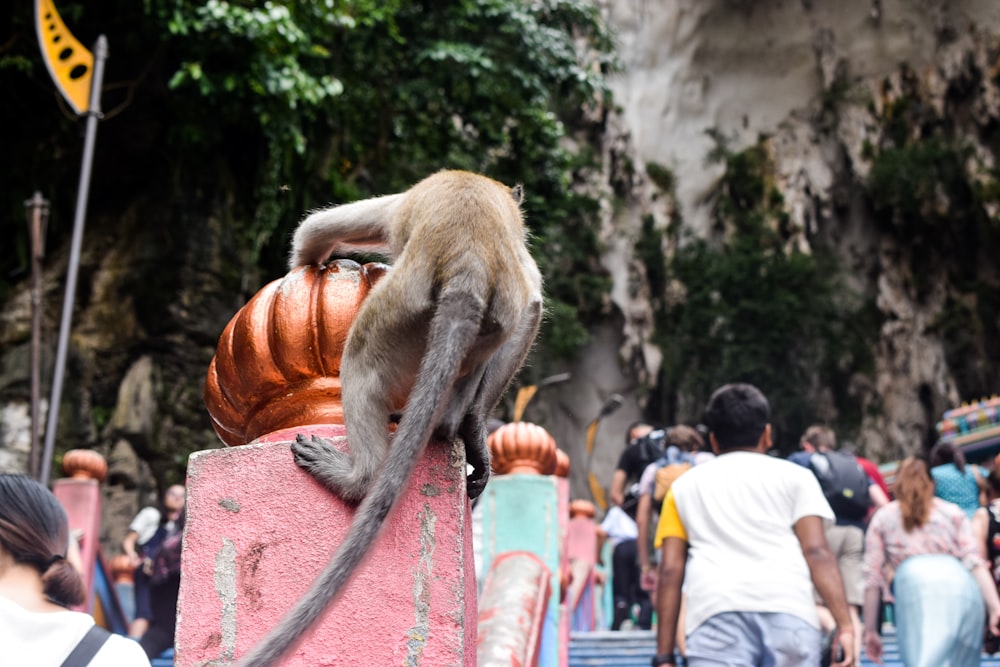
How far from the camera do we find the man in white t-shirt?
10.8 ft

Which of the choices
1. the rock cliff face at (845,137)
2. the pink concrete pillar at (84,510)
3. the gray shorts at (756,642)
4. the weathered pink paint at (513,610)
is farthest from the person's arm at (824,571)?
the rock cliff face at (845,137)

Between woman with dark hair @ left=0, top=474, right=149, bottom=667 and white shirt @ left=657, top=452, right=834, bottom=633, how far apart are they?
1.88 metres

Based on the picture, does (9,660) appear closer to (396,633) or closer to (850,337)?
(396,633)

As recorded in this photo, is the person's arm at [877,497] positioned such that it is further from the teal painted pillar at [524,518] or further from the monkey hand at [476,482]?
the monkey hand at [476,482]

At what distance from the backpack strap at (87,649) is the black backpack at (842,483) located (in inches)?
171

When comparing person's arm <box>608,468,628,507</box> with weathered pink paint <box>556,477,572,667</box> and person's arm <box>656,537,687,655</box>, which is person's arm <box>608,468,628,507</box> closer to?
weathered pink paint <box>556,477,572,667</box>

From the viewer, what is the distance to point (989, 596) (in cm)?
475

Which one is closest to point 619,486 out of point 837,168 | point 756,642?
point 756,642

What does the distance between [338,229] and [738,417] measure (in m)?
1.80

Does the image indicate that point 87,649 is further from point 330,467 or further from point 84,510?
point 84,510

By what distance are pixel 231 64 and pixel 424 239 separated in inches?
383

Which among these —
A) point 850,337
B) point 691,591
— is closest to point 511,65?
point 691,591

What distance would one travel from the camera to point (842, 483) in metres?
5.69

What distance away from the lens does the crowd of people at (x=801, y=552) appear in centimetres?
333
